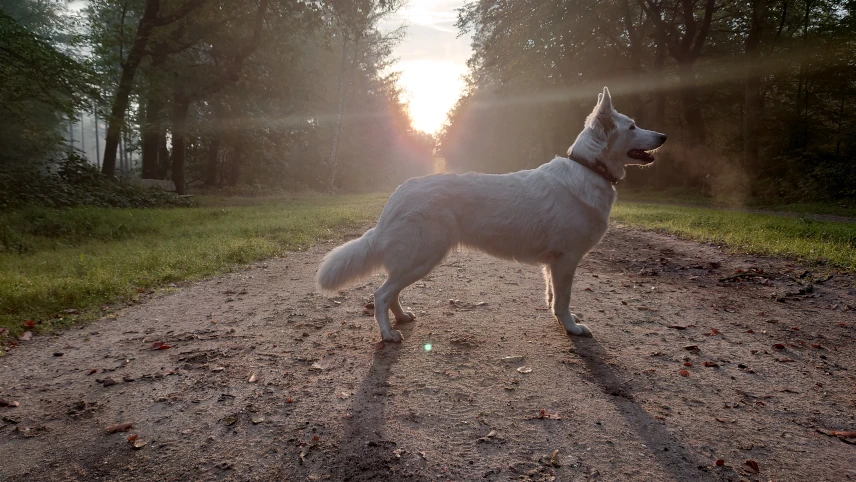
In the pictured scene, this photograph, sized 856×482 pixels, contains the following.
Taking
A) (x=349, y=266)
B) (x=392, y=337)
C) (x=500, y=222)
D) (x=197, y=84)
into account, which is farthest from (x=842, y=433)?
(x=197, y=84)

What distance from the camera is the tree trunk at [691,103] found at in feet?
73.5

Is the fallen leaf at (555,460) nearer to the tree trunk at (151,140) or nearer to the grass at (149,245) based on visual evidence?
the grass at (149,245)

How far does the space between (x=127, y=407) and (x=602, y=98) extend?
5060 millimetres

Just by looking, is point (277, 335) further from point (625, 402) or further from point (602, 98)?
point (602, 98)

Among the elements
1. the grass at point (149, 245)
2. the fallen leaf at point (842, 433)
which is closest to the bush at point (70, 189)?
the grass at point (149, 245)

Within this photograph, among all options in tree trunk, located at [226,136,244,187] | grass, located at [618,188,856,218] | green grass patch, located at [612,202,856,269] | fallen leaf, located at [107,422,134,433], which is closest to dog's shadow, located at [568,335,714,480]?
fallen leaf, located at [107,422,134,433]

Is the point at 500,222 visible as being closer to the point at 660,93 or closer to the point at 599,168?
the point at 599,168

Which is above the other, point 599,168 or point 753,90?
point 753,90

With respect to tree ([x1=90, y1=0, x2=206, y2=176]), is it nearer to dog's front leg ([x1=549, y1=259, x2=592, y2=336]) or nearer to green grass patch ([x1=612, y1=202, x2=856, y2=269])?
dog's front leg ([x1=549, y1=259, x2=592, y2=336])

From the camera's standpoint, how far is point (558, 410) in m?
2.97

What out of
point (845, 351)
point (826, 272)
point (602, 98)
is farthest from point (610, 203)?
point (826, 272)

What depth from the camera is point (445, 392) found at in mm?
3234

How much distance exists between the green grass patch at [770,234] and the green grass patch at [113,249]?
8694 mm

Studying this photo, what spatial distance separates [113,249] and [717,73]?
29209 millimetres
